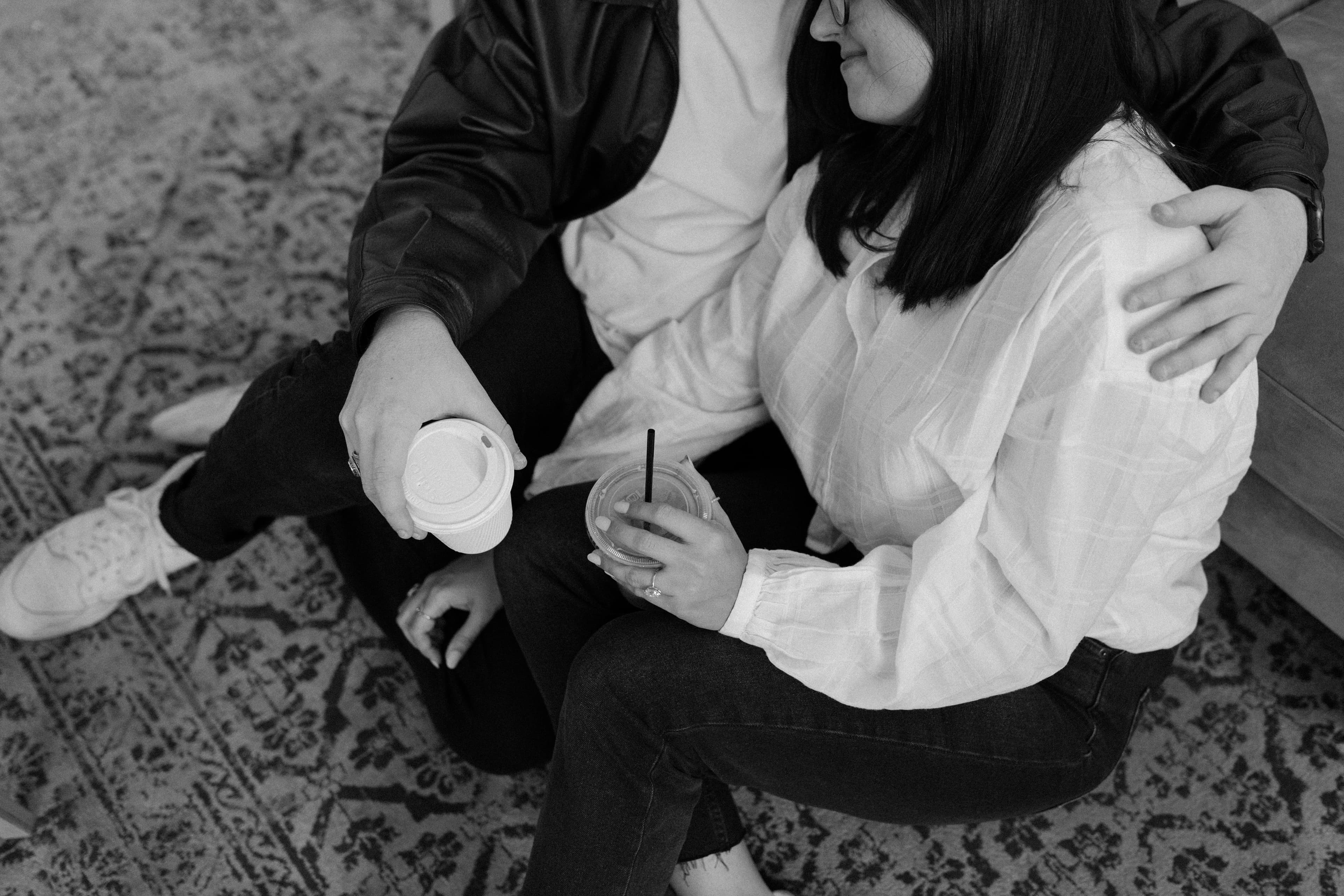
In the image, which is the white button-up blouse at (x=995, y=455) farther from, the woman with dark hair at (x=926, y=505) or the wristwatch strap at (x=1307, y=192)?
the wristwatch strap at (x=1307, y=192)

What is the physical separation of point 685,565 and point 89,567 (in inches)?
33.6

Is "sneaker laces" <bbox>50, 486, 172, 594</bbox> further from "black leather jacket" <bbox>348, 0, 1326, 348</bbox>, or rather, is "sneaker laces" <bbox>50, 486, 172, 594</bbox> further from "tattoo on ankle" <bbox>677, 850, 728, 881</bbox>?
"tattoo on ankle" <bbox>677, 850, 728, 881</bbox>

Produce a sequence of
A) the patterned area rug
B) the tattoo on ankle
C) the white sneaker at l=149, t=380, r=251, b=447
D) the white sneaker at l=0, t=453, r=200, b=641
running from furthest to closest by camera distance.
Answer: the white sneaker at l=149, t=380, r=251, b=447, the white sneaker at l=0, t=453, r=200, b=641, the patterned area rug, the tattoo on ankle

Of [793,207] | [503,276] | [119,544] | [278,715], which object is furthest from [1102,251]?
[119,544]

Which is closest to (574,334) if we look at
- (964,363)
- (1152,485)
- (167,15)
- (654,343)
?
(654,343)

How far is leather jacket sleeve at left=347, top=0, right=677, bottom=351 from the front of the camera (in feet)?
3.37

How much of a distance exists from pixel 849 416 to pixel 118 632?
3.27 feet

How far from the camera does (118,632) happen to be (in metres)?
1.39

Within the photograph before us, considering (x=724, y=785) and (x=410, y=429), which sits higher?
(x=410, y=429)

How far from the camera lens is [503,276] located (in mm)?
1079

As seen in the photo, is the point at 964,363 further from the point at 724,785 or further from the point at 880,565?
the point at 724,785

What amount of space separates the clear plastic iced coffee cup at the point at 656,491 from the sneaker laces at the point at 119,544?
2.22 feet

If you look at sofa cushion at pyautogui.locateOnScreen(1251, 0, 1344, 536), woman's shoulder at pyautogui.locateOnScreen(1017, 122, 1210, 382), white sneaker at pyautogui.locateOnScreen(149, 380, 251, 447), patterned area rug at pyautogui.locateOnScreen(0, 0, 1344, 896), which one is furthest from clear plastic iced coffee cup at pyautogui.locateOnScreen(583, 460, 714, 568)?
white sneaker at pyautogui.locateOnScreen(149, 380, 251, 447)

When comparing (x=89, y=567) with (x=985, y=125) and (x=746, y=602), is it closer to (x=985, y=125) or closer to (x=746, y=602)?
(x=746, y=602)
